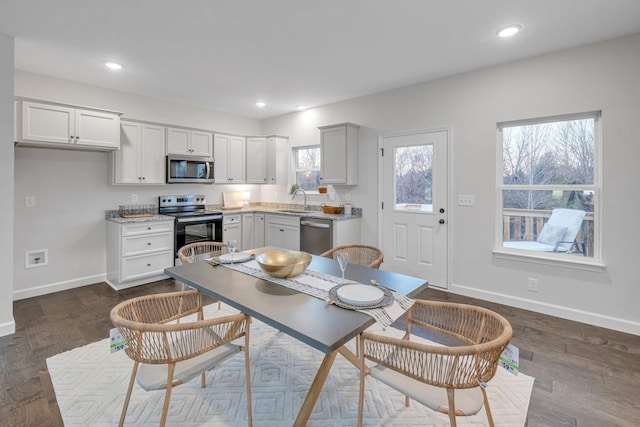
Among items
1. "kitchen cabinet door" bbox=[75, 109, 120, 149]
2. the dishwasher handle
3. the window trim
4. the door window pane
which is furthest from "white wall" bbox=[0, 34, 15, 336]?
the window trim

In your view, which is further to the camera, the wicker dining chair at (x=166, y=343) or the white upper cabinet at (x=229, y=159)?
the white upper cabinet at (x=229, y=159)

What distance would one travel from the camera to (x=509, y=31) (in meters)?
2.65

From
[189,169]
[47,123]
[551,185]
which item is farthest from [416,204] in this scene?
[47,123]

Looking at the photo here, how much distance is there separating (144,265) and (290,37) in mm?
3220

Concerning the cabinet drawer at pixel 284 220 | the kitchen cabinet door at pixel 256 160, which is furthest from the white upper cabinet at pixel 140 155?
the cabinet drawer at pixel 284 220

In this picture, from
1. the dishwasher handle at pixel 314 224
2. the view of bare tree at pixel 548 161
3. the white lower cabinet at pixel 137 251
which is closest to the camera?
the view of bare tree at pixel 548 161

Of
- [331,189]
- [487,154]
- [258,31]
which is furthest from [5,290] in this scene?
[487,154]

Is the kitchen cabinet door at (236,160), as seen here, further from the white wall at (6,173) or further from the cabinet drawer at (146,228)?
the white wall at (6,173)

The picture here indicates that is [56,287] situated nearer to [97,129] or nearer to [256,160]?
[97,129]

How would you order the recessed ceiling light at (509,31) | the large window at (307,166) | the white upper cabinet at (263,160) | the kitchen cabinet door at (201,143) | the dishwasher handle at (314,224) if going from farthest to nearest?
the white upper cabinet at (263,160) < the large window at (307,166) < the kitchen cabinet door at (201,143) < the dishwasher handle at (314,224) < the recessed ceiling light at (509,31)

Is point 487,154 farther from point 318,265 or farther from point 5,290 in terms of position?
point 5,290

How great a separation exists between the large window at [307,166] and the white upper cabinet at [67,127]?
273 cm

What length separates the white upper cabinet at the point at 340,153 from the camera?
4484 mm

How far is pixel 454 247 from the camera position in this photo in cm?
376
